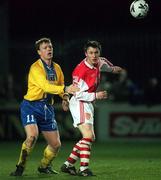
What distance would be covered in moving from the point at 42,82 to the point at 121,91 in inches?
387

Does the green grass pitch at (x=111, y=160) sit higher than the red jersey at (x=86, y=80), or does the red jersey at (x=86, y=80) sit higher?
the red jersey at (x=86, y=80)

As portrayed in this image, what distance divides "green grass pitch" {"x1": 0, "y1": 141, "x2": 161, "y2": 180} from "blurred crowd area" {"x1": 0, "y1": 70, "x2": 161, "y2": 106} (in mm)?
1247

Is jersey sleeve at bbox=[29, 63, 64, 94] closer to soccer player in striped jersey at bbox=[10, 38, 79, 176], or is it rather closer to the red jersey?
soccer player in striped jersey at bbox=[10, 38, 79, 176]

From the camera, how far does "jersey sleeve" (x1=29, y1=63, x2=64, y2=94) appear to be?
1270 cm

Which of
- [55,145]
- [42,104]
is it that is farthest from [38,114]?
[55,145]

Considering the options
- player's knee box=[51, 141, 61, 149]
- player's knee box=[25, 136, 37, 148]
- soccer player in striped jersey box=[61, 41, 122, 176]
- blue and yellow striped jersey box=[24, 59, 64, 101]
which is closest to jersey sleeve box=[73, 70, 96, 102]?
soccer player in striped jersey box=[61, 41, 122, 176]

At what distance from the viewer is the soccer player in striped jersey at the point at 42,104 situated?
13.0 metres

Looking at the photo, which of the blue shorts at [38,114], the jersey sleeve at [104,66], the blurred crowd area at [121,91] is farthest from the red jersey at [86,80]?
the blurred crowd area at [121,91]

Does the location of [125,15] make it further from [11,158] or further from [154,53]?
[11,158]

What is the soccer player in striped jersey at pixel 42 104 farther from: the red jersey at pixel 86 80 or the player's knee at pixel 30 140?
the red jersey at pixel 86 80

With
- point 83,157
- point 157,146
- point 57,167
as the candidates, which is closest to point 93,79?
point 83,157

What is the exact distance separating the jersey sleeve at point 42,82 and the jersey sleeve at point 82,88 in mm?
385

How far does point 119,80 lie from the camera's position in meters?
22.9

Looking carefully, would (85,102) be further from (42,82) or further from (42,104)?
(42,82)
